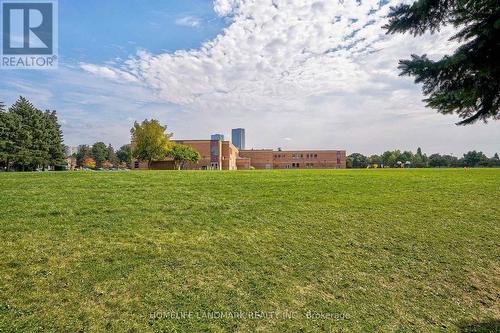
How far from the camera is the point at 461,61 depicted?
156 inches

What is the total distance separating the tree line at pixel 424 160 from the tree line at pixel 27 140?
8797 cm

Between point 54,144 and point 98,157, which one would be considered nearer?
point 54,144

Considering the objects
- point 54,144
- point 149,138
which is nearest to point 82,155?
point 54,144

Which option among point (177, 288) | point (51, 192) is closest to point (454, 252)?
point (177, 288)

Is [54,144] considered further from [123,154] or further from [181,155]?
[123,154]

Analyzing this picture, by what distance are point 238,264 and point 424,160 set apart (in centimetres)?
11788

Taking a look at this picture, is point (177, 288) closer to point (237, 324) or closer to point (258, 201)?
point (237, 324)

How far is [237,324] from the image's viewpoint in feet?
13.3

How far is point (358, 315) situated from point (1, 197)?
32.0 feet

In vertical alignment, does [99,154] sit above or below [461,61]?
above

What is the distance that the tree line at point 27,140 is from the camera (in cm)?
4588

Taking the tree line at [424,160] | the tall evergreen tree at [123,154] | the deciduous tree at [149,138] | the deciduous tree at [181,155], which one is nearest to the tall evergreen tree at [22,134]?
the deciduous tree at [149,138]

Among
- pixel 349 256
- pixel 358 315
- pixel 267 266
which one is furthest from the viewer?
pixel 349 256

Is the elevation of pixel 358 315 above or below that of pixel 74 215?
below
